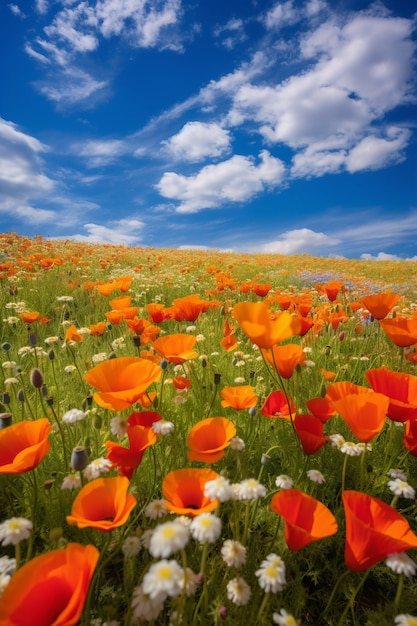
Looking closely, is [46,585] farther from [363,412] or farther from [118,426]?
[363,412]

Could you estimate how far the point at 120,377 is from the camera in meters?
1.43

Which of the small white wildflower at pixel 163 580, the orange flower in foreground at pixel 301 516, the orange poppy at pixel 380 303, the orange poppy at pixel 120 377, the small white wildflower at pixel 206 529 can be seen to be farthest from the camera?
the orange poppy at pixel 380 303

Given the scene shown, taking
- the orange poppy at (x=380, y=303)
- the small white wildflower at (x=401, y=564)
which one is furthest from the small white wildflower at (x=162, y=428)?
A: the orange poppy at (x=380, y=303)

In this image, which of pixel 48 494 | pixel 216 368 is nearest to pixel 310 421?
pixel 48 494

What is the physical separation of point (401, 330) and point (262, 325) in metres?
1.00

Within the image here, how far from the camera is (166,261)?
1285 centimetres

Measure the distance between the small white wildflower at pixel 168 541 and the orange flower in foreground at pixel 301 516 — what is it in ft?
0.99

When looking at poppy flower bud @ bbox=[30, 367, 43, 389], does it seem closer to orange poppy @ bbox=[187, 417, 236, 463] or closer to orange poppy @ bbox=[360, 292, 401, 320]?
orange poppy @ bbox=[187, 417, 236, 463]

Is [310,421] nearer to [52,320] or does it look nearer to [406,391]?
[406,391]

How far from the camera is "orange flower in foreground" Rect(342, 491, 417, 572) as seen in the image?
0.96 m

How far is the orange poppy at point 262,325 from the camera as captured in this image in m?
1.24

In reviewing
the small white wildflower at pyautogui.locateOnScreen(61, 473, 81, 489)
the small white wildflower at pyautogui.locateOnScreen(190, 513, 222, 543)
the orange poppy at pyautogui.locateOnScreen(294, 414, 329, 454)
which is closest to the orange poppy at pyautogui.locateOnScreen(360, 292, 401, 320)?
the orange poppy at pyautogui.locateOnScreen(294, 414, 329, 454)

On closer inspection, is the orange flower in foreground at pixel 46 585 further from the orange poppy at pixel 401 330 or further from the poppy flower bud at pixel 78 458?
the orange poppy at pixel 401 330

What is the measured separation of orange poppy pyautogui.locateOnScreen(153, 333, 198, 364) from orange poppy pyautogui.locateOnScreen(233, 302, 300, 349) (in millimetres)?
453
